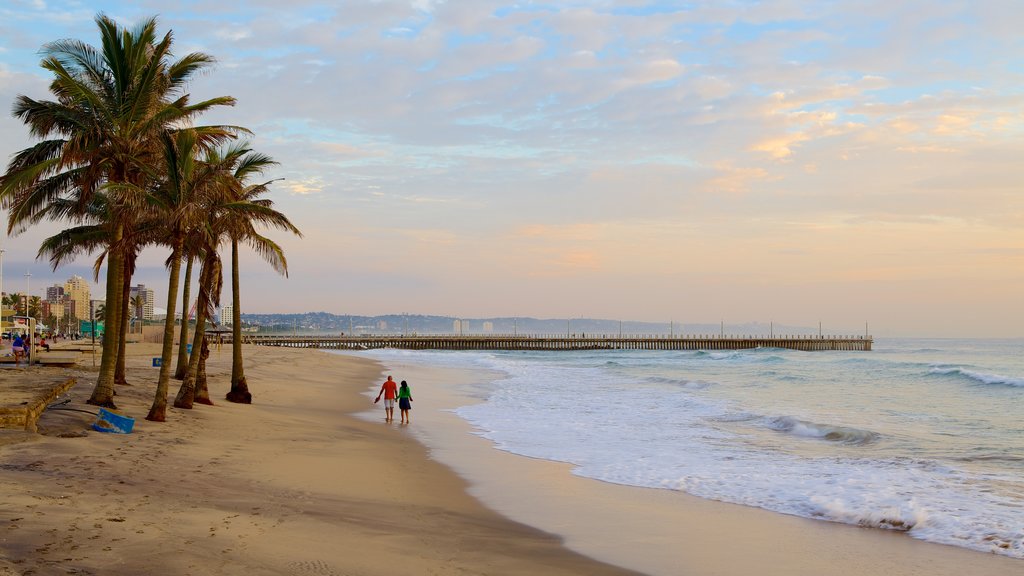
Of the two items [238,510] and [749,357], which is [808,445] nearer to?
[238,510]

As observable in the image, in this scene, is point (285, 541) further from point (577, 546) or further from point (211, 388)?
point (211, 388)

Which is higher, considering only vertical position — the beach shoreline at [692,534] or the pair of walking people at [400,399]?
the pair of walking people at [400,399]

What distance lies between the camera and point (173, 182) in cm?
1469

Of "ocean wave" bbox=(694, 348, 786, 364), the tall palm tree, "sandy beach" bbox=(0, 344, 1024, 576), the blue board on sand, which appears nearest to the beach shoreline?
"sandy beach" bbox=(0, 344, 1024, 576)

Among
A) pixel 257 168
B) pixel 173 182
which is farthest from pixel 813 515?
pixel 257 168

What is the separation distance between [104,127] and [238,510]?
9.82 meters

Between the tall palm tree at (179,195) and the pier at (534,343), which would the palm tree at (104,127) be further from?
the pier at (534,343)

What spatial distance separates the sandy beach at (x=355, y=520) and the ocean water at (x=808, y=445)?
794mm

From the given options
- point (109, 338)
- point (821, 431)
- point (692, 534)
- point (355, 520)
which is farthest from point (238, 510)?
point (821, 431)

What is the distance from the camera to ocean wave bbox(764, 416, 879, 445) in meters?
17.3

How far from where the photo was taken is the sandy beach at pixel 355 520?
688 centimetres

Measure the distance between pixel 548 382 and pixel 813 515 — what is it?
27082 millimetres

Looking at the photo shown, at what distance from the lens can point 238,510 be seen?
8609 millimetres

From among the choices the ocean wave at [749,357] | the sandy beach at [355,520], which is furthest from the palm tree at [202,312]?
the ocean wave at [749,357]
